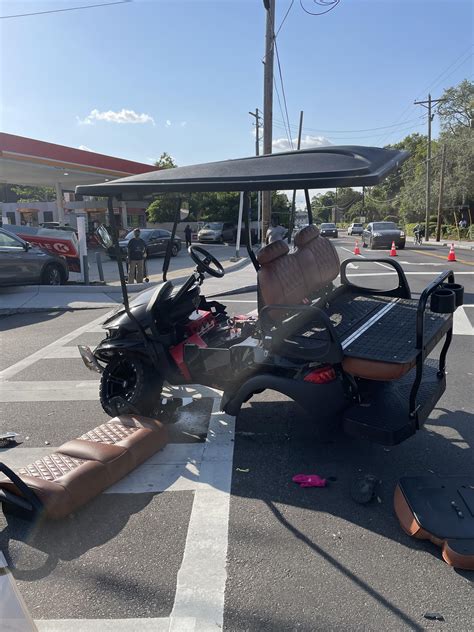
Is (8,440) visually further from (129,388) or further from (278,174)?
(278,174)

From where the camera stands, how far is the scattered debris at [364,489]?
3055mm

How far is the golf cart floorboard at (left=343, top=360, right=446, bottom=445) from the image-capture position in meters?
3.10

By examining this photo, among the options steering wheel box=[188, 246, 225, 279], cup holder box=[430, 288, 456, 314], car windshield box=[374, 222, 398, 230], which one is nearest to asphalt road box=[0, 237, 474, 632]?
cup holder box=[430, 288, 456, 314]

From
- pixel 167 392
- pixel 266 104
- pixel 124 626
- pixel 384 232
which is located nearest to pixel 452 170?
pixel 384 232

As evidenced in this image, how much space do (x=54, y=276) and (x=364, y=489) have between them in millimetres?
10726

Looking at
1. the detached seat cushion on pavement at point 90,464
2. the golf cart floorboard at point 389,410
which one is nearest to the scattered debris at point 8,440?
the detached seat cushion on pavement at point 90,464

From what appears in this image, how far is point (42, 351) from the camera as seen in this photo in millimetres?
6871

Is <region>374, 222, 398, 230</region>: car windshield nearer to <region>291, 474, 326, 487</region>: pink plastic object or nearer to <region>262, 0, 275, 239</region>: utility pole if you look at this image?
<region>262, 0, 275, 239</region>: utility pole

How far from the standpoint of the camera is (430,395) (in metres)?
3.49

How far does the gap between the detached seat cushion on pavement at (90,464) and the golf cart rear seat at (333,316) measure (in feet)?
4.11

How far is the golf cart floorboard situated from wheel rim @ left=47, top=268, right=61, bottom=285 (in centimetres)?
1015

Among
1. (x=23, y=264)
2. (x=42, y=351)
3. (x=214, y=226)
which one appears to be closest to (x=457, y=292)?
(x=42, y=351)

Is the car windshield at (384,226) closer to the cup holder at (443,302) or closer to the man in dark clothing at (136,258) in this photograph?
the man in dark clothing at (136,258)

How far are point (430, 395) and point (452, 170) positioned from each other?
44393mm
